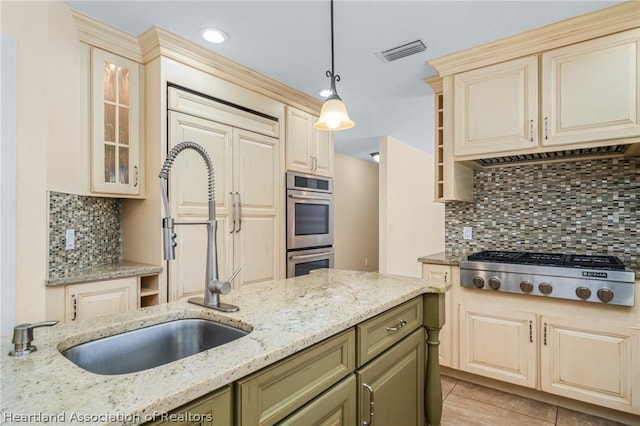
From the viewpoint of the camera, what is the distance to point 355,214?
6.57 meters

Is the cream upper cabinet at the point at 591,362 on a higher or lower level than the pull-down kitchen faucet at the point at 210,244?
lower

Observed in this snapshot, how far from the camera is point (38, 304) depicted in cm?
191

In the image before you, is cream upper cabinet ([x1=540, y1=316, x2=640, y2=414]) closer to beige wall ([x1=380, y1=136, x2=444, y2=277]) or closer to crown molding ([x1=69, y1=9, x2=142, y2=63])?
beige wall ([x1=380, y1=136, x2=444, y2=277])

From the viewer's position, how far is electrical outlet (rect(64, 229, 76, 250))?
2229 millimetres

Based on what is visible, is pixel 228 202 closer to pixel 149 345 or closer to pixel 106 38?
pixel 106 38

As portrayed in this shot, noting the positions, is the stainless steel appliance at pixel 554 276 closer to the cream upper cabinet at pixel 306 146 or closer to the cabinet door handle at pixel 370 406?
the cabinet door handle at pixel 370 406

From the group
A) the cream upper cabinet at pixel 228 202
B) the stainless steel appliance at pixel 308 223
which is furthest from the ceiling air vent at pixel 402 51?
the stainless steel appliance at pixel 308 223

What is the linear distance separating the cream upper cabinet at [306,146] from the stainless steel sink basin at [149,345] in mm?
2221

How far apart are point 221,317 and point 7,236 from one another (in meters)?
1.50

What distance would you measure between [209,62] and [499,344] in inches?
115

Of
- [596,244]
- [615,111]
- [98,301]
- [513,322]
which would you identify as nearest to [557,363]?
[513,322]

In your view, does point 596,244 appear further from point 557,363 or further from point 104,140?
point 104,140

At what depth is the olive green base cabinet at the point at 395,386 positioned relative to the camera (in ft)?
4.04

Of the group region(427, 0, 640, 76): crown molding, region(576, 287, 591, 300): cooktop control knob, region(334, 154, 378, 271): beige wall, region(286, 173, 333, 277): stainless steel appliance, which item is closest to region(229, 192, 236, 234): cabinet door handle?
region(286, 173, 333, 277): stainless steel appliance
